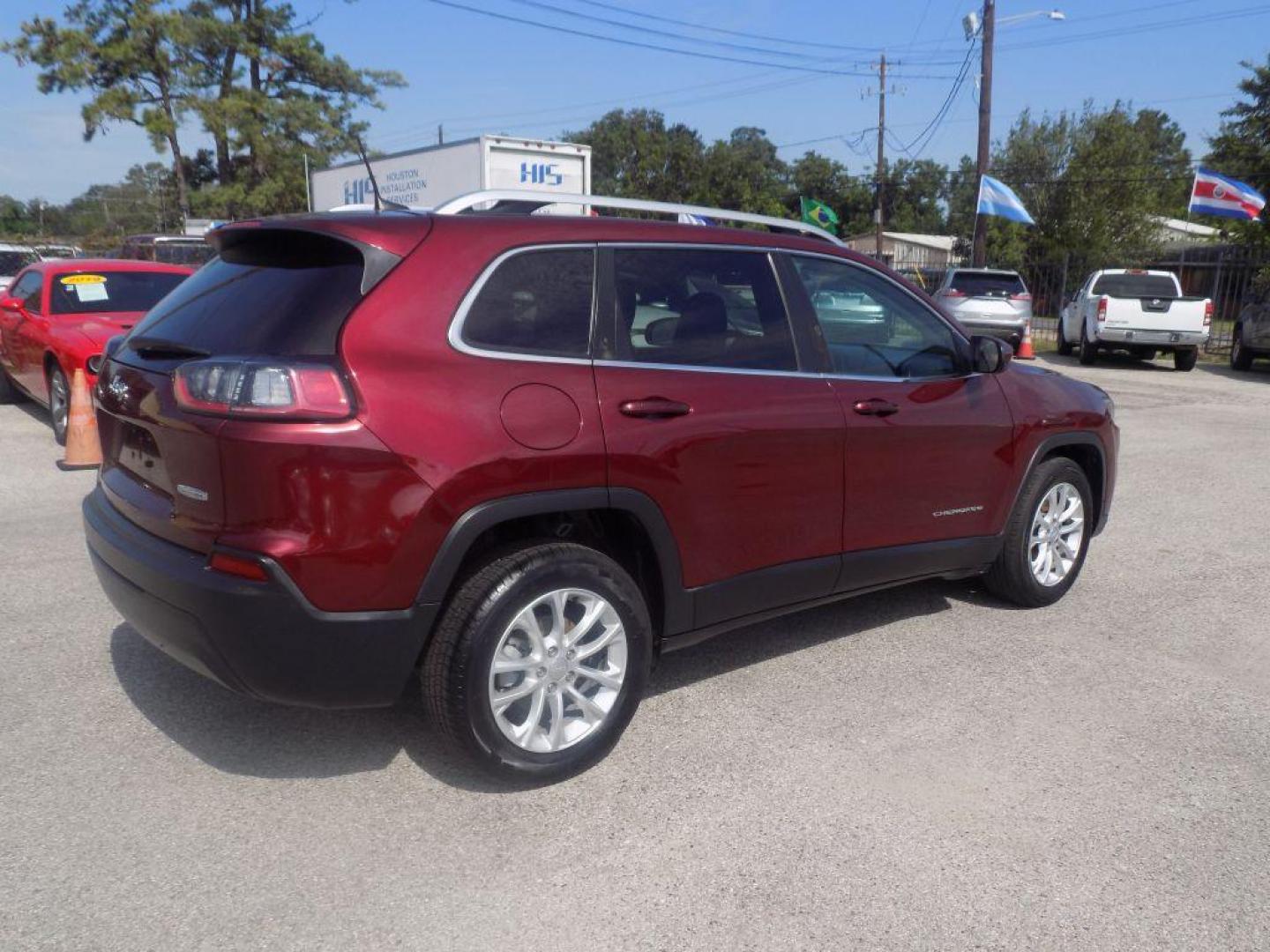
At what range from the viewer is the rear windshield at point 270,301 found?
3.04 meters

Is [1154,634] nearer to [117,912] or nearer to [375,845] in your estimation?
[375,845]

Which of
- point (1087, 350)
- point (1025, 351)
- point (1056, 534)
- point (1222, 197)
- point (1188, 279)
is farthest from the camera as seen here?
point (1188, 279)

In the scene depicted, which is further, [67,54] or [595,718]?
[67,54]

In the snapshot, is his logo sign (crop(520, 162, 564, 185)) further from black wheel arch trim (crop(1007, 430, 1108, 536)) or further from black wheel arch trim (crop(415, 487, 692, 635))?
black wheel arch trim (crop(415, 487, 692, 635))

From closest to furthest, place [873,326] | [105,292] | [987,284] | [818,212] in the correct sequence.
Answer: [873,326], [105,292], [987,284], [818,212]

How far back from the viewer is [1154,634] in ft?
16.1

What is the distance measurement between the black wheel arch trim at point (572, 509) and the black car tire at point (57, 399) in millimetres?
6666

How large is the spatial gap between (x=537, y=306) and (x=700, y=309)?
0.71 metres

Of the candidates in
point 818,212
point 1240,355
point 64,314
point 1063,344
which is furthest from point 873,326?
point 818,212

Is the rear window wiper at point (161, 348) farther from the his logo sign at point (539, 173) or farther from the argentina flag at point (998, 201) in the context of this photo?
the argentina flag at point (998, 201)

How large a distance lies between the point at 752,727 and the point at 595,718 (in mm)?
679

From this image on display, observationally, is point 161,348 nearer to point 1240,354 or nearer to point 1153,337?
point 1153,337

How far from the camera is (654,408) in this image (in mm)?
3461

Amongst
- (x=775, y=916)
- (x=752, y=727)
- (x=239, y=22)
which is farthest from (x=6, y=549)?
(x=239, y=22)
